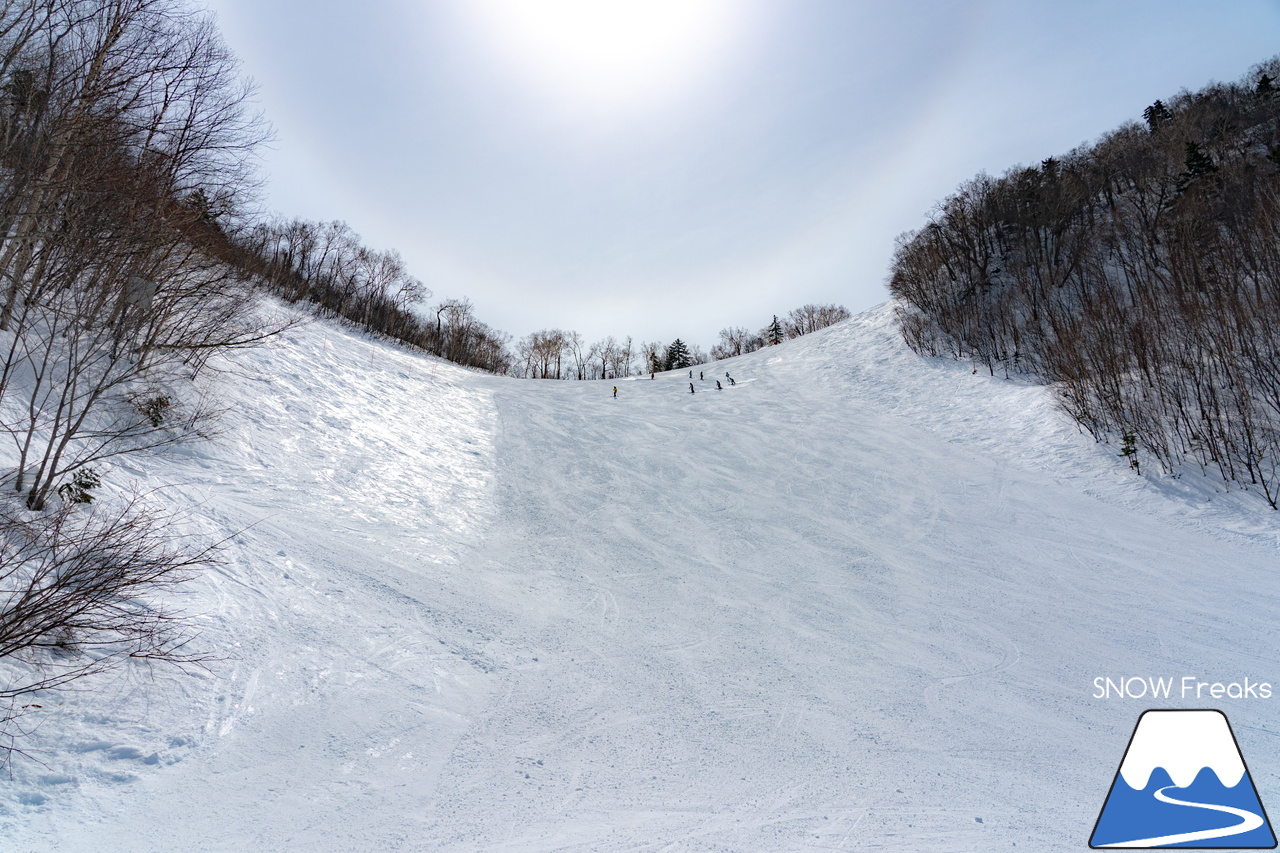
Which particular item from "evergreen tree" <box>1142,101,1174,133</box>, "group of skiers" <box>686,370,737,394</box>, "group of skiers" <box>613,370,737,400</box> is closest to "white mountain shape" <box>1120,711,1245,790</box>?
"group of skiers" <box>613,370,737,400</box>

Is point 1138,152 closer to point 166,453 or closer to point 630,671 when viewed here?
point 630,671

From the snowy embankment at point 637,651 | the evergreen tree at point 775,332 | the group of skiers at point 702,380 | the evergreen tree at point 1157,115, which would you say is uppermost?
the evergreen tree at point 1157,115

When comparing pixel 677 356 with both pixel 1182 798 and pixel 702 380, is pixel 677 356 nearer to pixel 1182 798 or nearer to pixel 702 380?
pixel 702 380

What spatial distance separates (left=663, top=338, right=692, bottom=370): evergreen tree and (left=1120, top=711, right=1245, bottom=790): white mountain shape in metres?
67.4

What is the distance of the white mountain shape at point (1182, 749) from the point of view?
5172mm

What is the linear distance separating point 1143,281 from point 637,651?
36.1m

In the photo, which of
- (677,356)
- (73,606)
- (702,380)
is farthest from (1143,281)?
(677,356)

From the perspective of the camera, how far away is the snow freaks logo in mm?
4422

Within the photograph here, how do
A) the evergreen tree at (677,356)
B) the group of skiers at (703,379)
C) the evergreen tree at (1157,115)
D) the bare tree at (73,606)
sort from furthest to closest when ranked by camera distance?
1. the evergreen tree at (677,356)
2. the evergreen tree at (1157,115)
3. the group of skiers at (703,379)
4. the bare tree at (73,606)

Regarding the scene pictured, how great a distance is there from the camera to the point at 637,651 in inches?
283

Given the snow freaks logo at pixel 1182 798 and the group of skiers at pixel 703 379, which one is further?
the group of skiers at pixel 703 379

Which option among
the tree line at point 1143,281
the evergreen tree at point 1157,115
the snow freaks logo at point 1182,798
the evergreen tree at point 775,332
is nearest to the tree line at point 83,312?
the snow freaks logo at point 1182,798

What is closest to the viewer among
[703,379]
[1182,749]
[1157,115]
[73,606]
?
[73,606]

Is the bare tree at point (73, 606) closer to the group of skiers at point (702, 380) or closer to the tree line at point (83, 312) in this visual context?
the tree line at point (83, 312)
